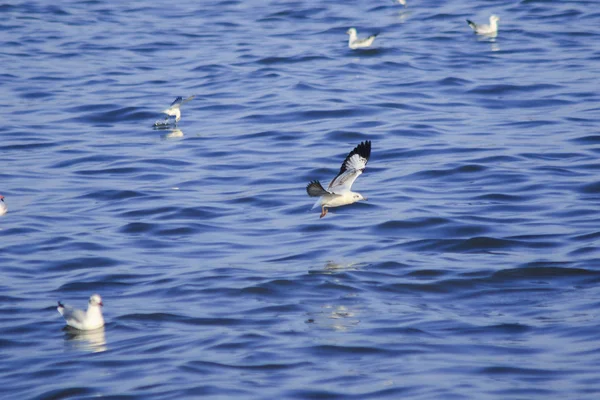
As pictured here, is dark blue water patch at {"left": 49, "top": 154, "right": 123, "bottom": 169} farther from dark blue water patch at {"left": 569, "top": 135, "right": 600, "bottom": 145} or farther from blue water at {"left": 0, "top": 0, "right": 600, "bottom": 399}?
dark blue water patch at {"left": 569, "top": 135, "right": 600, "bottom": 145}

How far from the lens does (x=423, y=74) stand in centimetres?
2411

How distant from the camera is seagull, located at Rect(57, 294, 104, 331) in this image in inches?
413

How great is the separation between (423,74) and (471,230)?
10.8m

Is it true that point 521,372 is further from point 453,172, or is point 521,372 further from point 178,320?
point 453,172

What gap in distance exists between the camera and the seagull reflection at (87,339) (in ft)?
34.0

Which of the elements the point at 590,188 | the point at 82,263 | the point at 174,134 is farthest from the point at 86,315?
the point at 174,134

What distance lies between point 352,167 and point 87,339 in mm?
Answer: 4390

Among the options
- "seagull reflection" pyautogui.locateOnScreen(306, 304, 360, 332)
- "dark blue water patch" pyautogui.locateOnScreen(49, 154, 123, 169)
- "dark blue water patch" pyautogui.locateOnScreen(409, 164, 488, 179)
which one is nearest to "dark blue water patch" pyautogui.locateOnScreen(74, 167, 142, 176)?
"dark blue water patch" pyautogui.locateOnScreen(49, 154, 123, 169)

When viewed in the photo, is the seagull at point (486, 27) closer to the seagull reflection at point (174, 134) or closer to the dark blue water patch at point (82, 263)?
the seagull reflection at point (174, 134)

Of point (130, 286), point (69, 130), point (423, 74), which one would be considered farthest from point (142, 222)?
point (423, 74)

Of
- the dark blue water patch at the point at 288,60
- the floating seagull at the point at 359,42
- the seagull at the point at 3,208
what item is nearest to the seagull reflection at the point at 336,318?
the seagull at the point at 3,208

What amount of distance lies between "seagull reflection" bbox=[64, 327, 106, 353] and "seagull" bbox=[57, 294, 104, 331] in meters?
0.06

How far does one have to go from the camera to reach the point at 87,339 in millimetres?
10562

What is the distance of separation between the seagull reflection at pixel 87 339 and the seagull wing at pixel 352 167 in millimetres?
4027
